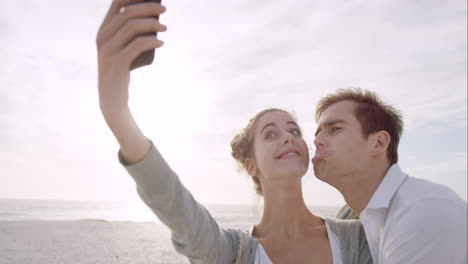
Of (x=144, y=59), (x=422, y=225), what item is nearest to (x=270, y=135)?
(x=422, y=225)

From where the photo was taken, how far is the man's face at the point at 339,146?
3.57 m

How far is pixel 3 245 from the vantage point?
16.1 meters

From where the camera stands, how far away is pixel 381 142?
3658 millimetres

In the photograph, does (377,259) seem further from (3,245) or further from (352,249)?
(3,245)

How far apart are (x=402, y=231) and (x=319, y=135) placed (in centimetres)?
137

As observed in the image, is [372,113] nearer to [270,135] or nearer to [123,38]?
[270,135]

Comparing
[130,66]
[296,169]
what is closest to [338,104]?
[296,169]

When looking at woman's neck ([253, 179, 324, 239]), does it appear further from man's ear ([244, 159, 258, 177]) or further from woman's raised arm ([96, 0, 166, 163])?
woman's raised arm ([96, 0, 166, 163])

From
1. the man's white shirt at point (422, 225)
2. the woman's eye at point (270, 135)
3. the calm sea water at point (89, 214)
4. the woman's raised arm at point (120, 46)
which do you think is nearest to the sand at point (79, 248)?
the calm sea water at point (89, 214)

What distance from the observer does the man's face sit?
3568mm

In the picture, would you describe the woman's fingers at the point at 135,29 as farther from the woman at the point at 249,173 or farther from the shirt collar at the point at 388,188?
the shirt collar at the point at 388,188

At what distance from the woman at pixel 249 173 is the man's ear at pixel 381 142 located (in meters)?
0.67

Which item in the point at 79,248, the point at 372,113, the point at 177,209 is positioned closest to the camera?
the point at 177,209

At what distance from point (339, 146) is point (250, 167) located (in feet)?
3.91
